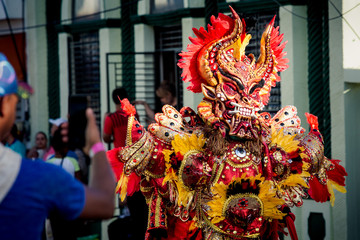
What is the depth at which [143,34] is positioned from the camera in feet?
29.4

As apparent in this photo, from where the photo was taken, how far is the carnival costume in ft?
14.2

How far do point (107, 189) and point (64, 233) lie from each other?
2.71m

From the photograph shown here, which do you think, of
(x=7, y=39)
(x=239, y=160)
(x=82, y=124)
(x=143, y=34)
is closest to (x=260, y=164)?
(x=239, y=160)

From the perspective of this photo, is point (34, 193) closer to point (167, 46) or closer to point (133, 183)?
point (133, 183)

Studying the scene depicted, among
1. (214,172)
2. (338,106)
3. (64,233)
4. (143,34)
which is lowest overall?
(64,233)

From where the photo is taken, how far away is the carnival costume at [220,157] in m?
4.32

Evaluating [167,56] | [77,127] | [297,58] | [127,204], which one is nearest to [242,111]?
[77,127]

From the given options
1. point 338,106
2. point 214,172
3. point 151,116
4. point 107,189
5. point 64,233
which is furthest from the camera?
point 151,116

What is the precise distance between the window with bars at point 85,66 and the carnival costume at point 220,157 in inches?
222

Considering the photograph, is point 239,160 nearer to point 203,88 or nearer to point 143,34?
point 203,88

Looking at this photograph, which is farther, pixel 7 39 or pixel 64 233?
pixel 7 39

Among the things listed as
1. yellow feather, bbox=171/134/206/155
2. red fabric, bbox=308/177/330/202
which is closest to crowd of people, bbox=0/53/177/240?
yellow feather, bbox=171/134/206/155

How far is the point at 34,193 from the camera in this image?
7.25 ft

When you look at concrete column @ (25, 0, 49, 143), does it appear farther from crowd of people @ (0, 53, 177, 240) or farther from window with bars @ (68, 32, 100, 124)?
crowd of people @ (0, 53, 177, 240)
